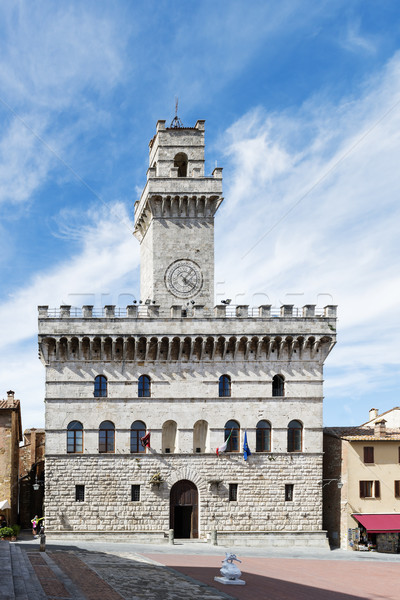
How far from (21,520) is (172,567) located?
2363 centimetres

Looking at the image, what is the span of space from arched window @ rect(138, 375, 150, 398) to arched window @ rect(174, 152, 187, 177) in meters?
15.4

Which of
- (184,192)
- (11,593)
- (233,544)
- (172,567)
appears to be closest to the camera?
(11,593)

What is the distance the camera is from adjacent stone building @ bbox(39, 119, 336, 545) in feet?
137

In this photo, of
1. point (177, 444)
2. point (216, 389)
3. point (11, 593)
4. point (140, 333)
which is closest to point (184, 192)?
point (140, 333)

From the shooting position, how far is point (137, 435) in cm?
4278

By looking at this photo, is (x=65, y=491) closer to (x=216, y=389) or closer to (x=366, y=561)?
(x=216, y=389)

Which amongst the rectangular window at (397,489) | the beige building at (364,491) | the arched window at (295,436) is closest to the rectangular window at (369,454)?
the beige building at (364,491)

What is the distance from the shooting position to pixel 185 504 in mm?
42375

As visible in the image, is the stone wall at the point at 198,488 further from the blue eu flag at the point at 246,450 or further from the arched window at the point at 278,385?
the arched window at the point at 278,385

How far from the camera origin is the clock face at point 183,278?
47.3 m

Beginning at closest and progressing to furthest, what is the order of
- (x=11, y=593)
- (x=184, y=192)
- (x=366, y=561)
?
(x=11, y=593), (x=366, y=561), (x=184, y=192)

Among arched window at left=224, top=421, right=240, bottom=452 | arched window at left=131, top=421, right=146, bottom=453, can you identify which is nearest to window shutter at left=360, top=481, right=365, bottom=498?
arched window at left=224, top=421, right=240, bottom=452

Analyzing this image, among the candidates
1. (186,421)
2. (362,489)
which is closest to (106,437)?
(186,421)

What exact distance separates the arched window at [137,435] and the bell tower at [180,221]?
8.03m
